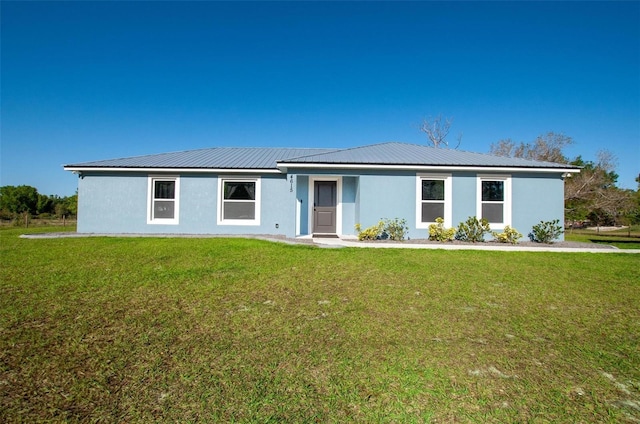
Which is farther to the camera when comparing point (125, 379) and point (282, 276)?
point (282, 276)

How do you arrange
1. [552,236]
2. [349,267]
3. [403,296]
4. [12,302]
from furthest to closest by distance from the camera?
[552,236], [349,267], [403,296], [12,302]

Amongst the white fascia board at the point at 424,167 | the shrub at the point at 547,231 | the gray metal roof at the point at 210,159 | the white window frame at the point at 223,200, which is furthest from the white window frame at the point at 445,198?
the white window frame at the point at 223,200

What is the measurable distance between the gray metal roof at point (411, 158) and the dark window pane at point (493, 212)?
1.49m

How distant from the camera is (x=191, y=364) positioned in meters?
2.72

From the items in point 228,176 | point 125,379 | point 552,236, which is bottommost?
point 125,379

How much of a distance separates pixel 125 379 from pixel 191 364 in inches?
19.2

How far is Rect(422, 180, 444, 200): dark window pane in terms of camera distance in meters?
11.6

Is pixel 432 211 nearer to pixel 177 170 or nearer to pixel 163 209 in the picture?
pixel 177 170

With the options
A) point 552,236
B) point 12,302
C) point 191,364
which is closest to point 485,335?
point 191,364

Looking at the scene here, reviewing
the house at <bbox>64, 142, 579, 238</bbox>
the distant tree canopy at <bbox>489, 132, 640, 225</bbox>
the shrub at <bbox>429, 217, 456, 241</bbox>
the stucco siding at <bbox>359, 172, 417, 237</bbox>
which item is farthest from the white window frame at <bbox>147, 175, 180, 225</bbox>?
the distant tree canopy at <bbox>489, 132, 640, 225</bbox>

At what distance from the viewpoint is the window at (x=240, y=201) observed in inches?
486

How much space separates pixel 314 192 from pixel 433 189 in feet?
15.0

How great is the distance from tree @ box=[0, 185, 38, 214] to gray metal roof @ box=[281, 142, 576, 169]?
56.4 metres

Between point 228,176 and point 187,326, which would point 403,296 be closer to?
point 187,326
